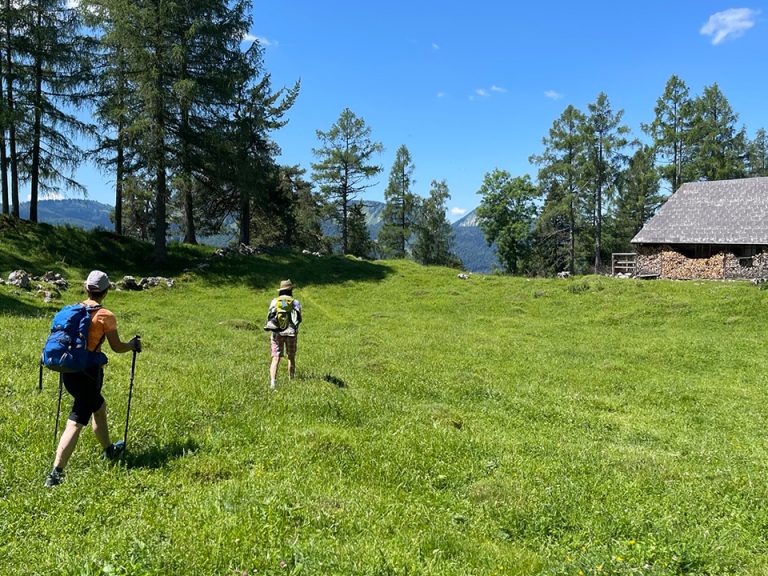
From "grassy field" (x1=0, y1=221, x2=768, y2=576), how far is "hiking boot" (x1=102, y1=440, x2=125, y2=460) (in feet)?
0.51

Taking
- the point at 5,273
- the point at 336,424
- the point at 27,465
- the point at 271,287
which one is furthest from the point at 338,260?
the point at 27,465

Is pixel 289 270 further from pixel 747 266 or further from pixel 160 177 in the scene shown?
pixel 747 266

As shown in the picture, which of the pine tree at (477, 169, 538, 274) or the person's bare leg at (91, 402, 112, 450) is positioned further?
the pine tree at (477, 169, 538, 274)

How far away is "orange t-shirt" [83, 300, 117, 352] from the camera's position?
596cm

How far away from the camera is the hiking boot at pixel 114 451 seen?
6.42 m

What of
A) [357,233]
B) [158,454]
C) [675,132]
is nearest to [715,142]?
[675,132]

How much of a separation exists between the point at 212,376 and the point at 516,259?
56025mm

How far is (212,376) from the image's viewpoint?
11070 mm

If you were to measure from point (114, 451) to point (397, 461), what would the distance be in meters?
3.65

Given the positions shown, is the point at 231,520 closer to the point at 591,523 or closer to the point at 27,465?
the point at 27,465

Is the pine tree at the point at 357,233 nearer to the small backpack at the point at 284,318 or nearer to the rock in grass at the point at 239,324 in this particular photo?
the rock in grass at the point at 239,324

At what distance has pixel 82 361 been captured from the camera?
19.0 ft

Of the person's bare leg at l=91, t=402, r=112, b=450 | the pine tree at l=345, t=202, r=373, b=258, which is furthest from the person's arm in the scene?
the pine tree at l=345, t=202, r=373, b=258

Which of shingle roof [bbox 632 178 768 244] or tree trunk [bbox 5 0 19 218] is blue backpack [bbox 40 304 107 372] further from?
shingle roof [bbox 632 178 768 244]
